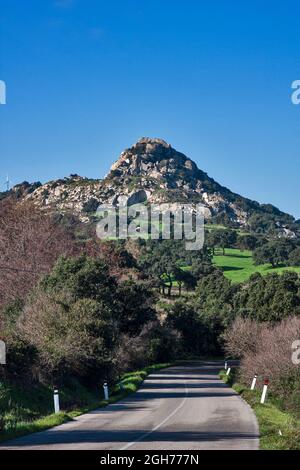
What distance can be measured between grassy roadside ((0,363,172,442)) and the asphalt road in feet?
1.45

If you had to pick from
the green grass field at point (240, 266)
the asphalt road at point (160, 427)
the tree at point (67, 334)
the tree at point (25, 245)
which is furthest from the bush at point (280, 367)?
the green grass field at point (240, 266)

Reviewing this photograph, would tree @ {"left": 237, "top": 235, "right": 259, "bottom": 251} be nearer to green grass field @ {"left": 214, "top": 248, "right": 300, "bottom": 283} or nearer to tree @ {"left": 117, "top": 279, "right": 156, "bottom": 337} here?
green grass field @ {"left": 214, "top": 248, "right": 300, "bottom": 283}

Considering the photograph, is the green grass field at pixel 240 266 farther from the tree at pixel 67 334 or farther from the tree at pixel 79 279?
the tree at pixel 67 334

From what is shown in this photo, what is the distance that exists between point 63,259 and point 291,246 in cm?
9897

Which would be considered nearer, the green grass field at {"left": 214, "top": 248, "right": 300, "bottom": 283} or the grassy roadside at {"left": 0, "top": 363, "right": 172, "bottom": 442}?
the grassy roadside at {"left": 0, "top": 363, "right": 172, "bottom": 442}

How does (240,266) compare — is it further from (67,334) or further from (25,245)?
(67,334)

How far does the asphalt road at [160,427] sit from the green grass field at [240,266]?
75.9 metres

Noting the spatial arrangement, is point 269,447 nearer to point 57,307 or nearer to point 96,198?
point 57,307

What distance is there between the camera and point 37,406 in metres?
22.4

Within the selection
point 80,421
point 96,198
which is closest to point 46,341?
point 80,421

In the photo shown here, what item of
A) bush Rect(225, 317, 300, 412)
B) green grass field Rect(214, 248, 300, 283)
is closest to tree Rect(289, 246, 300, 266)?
green grass field Rect(214, 248, 300, 283)

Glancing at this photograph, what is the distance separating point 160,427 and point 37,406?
6.19 meters

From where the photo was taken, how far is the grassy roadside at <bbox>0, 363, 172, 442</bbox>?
16844 mm

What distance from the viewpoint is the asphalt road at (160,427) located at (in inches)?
543
